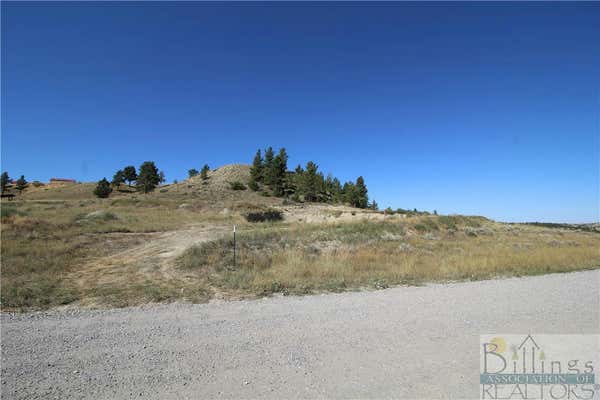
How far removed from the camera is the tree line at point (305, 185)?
234 feet

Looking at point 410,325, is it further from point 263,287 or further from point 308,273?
point 308,273

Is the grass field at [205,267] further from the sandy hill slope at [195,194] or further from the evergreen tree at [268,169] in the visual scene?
the evergreen tree at [268,169]

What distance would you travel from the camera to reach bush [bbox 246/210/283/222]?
34647 millimetres

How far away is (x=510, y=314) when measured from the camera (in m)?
5.57

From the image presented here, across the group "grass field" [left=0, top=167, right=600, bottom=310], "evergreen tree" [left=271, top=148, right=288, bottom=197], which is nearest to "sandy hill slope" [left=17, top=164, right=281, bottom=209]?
"evergreen tree" [left=271, top=148, right=288, bottom=197]

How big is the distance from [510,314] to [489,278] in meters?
3.99

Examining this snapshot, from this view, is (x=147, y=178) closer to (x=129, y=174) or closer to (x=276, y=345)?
(x=129, y=174)

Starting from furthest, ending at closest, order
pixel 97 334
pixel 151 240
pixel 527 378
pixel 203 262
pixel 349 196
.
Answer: pixel 349 196 → pixel 151 240 → pixel 203 262 → pixel 97 334 → pixel 527 378

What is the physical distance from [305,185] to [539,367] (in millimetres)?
67271

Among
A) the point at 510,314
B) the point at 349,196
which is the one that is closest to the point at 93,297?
the point at 510,314

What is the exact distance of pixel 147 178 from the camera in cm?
7956

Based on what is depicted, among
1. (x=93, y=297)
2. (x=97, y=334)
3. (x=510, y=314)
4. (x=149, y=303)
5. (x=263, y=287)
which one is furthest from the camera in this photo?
(x=263, y=287)

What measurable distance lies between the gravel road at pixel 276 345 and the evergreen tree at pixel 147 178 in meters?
82.9

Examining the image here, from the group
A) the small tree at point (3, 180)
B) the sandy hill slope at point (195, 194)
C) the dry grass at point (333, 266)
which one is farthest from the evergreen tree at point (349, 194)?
the small tree at point (3, 180)
